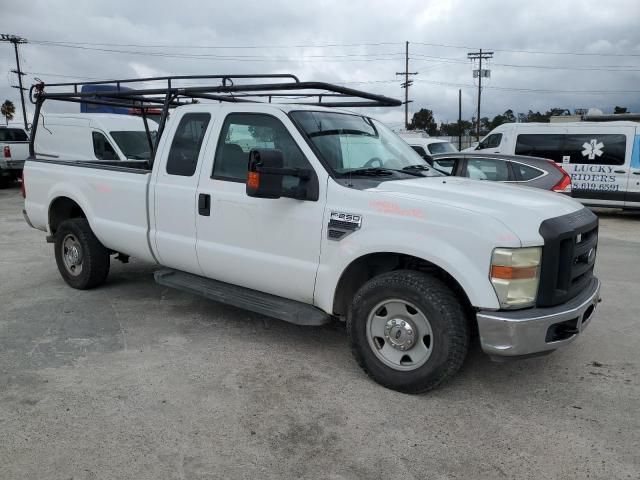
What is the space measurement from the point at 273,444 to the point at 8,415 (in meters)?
1.65

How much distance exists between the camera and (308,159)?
13.2ft

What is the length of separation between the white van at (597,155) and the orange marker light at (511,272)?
11166 millimetres

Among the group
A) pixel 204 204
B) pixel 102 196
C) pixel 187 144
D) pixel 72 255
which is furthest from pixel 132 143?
pixel 204 204

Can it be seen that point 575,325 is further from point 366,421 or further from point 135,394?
Answer: point 135,394

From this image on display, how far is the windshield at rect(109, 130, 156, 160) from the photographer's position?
12602mm

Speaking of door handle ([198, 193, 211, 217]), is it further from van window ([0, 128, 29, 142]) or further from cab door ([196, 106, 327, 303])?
van window ([0, 128, 29, 142])

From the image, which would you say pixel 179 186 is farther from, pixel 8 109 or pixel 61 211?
pixel 8 109

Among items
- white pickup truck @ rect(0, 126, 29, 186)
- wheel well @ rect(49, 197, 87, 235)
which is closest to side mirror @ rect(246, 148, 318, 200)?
wheel well @ rect(49, 197, 87, 235)

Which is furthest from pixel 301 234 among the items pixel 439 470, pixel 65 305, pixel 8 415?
pixel 65 305

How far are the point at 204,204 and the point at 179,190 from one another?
340 millimetres

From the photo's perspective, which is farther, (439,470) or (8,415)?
(8,415)

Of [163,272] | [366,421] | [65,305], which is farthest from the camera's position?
[65,305]

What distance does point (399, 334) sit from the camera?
3664 mm

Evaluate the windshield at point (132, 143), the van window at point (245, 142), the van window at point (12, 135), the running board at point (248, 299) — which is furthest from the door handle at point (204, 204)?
the van window at point (12, 135)
